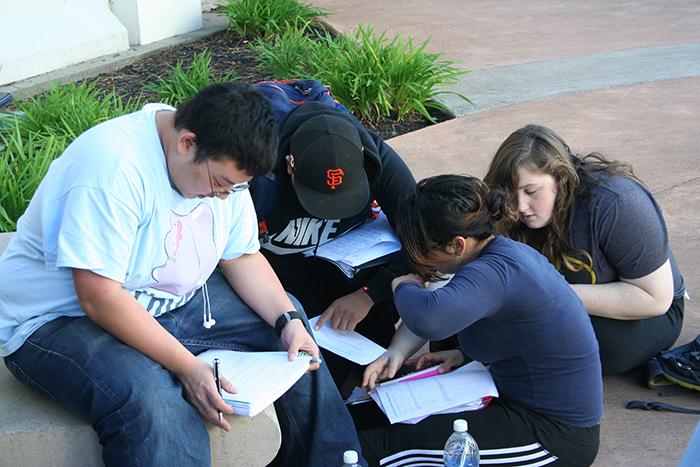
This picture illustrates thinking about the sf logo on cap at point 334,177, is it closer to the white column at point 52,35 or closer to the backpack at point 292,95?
the backpack at point 292,95

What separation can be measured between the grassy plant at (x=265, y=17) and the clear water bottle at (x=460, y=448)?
6.29m

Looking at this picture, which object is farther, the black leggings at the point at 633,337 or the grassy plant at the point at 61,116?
the grassy plant at the point at 61,116

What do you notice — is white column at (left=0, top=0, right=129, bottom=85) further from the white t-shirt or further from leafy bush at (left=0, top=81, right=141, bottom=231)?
the white t-shirt

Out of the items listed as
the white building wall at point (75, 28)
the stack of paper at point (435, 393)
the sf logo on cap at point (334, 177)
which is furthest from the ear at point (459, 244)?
the white building wall at point (75, 28)

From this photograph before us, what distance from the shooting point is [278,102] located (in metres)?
3.77

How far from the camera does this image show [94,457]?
2797 mm

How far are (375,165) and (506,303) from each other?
945mm

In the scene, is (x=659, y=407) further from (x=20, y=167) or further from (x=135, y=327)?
(x=20, y=167)

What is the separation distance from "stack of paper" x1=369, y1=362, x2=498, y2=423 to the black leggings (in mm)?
630

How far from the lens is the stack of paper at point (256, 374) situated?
2.76 meters

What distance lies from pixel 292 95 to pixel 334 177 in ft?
2.32

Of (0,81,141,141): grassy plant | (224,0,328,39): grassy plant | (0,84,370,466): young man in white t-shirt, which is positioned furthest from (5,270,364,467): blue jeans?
(224,0,328,39): grassy plant

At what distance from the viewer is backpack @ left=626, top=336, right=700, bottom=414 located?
3602 millimetres

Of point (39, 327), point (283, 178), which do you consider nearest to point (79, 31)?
point (283, 178)
